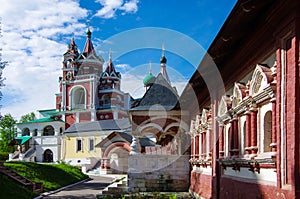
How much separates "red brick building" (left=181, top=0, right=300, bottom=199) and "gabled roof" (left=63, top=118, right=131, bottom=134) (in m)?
29.1

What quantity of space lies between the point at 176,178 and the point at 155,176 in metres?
0.80

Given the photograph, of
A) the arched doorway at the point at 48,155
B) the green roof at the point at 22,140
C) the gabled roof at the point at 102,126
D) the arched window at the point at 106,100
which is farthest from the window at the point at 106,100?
the green roof at the point at 22,140

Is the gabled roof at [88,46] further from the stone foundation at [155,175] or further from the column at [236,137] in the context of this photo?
the column at [236,137]

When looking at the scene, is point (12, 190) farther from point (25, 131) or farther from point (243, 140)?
point (25, 131)

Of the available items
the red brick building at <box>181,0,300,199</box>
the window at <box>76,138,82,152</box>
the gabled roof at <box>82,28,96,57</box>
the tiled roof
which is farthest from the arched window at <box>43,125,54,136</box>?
the red brick building at <box>181,0,300,199</box>

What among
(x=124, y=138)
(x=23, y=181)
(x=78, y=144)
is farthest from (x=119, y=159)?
(x=23, y=181)

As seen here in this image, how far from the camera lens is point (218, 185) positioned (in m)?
9.24

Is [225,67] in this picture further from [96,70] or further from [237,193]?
[96,70]

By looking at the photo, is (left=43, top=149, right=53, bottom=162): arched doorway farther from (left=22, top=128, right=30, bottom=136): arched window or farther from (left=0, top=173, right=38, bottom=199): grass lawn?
(left=0, top=173, right=38, bottom=199): grass lawn

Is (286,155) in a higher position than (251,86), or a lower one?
lower

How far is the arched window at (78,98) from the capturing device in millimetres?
49419

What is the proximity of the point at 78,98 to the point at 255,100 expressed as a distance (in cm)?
4578

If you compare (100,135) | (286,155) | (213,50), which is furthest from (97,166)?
(286,155)

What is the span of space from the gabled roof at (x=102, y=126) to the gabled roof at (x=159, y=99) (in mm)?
22558
